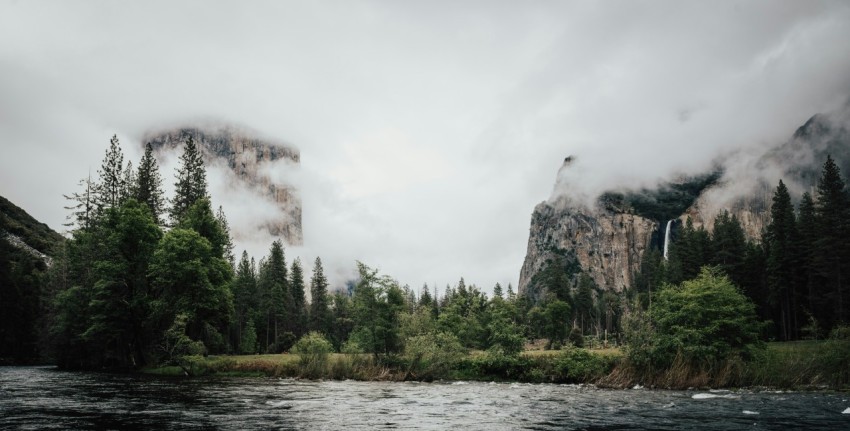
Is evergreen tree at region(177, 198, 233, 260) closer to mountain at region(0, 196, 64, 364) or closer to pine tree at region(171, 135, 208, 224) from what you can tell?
pine tree at region(171, 135, 208, 224)

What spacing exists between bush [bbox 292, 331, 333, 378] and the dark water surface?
562 inches

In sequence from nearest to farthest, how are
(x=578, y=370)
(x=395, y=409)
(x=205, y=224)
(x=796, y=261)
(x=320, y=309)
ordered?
(x=395, y=409)
(x=578, y=370)
(x=205, y=224)
(x=796, y=261)
(x=320, y=309)

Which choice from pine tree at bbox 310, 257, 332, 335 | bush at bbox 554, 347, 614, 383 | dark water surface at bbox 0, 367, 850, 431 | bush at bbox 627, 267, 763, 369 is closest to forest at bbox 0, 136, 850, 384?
bush at bbox 627, 267, 763, 369

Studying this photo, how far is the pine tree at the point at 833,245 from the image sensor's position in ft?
224

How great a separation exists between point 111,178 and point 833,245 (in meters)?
98.8

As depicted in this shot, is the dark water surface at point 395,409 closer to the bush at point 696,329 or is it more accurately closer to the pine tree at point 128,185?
the bush at point 696,329

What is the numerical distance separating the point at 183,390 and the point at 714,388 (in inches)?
1392

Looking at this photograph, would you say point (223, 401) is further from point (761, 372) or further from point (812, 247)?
point (812, 247)

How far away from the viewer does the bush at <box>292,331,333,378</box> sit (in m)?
46.4

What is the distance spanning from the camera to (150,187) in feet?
225

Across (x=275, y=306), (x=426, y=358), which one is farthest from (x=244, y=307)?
(x=426, y=358)

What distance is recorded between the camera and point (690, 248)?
324 feet

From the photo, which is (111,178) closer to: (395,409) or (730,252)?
(395,409)

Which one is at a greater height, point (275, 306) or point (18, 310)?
point (18, 310)
